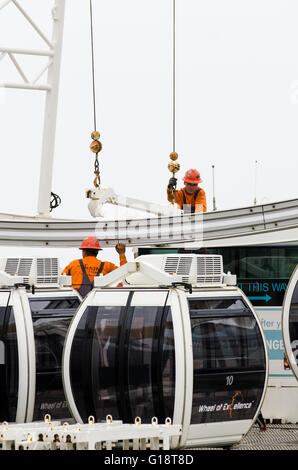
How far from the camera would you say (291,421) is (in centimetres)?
1716

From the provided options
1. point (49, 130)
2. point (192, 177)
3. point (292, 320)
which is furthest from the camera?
point (49, 130)

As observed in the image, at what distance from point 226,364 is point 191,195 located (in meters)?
6.33

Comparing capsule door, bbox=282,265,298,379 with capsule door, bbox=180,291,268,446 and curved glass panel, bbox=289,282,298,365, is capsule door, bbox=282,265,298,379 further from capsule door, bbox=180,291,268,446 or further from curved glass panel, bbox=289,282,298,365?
capsule door, bbox=180,291,268,446

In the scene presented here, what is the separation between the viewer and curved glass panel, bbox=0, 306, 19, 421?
568 inches

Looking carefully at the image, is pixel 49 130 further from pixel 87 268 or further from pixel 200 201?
pixel 87 268

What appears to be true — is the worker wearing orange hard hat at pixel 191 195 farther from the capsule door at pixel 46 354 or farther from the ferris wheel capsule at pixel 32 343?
the capsule door at pixel 46 354

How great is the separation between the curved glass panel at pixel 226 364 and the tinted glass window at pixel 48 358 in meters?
2.01

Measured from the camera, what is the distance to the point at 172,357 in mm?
13258

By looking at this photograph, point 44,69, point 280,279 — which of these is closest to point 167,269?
point 280,279

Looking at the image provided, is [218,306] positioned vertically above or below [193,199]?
below

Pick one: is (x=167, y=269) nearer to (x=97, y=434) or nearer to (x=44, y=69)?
(x=97, y=434)

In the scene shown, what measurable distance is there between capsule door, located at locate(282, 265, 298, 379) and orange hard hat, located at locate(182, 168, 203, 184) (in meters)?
3.94

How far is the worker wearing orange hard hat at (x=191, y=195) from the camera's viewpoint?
62.7ft

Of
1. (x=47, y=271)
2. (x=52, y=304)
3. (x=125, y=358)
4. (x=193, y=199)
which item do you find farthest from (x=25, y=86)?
(x=125, y=358)
